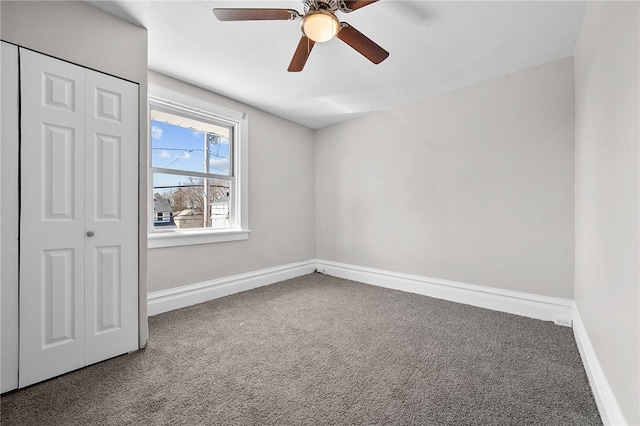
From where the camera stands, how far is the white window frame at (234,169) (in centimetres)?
279

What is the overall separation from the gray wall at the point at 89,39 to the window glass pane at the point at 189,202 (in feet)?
3.08

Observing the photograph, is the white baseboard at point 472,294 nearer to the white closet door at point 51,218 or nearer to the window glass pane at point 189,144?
the window glass pane at point 189,144

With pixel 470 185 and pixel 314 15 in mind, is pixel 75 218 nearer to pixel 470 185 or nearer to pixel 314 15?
pixel 314 15

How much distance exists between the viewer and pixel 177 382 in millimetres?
1635

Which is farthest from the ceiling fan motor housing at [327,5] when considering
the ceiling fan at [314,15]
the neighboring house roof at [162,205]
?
the neighboring house roof at [162,205]

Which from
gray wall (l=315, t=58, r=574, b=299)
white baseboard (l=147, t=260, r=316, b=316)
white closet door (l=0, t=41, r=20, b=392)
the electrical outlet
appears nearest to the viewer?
white closet door (l=0, t=41, r=20, b=392)

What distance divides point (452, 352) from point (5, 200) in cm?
296

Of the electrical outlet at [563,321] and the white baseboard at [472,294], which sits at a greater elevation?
the white baseboard at [472,294]

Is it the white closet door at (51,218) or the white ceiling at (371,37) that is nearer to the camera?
the white closet door at (51,218)

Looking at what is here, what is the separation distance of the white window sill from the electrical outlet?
331cm

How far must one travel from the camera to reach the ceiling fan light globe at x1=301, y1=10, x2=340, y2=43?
160cm

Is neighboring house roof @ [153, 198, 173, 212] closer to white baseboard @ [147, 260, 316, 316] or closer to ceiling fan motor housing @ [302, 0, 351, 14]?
white baseboard @ [147, 260, 316, 316]

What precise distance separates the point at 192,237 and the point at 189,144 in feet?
3.55

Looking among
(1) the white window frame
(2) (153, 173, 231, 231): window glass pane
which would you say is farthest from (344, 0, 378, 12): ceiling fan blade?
(2) (153, 173, 231, 231): window glass pane
